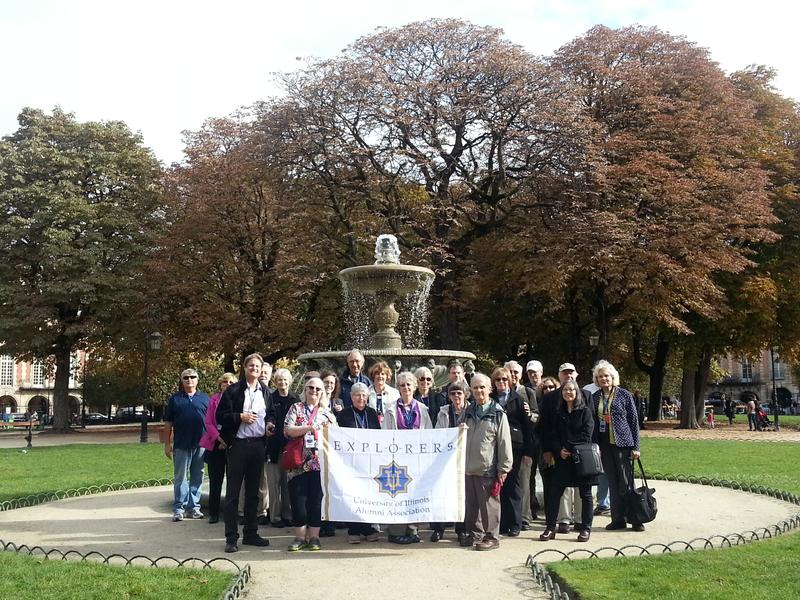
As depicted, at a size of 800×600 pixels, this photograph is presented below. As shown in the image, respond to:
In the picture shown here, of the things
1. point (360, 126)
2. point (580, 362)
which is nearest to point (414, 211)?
point (360, 126)

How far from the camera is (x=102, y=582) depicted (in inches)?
267

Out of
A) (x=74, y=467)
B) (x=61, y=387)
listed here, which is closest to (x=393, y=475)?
(x=74, y=467)

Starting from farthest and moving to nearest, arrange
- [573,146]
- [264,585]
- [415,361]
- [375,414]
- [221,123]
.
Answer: [221,123]
[573,146]
[415,361]
[375,414]
[264,585]

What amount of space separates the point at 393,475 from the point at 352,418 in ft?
2.45

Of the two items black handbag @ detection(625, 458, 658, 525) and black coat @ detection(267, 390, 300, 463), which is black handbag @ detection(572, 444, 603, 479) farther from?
black coat @ detection(267, 390, 300, 463)

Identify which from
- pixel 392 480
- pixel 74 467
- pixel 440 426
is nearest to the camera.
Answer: pixel 392 480

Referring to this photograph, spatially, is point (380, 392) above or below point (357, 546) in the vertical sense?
above

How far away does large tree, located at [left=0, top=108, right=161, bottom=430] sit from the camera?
37344mm

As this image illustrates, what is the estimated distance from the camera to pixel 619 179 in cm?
2986

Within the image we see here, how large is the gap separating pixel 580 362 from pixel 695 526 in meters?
28.4

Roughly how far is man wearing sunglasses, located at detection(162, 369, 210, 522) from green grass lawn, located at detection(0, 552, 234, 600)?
293 centimetres

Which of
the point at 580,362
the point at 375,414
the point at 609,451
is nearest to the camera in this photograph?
the point at 375,414

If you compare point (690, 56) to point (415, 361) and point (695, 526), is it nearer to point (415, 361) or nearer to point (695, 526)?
point (415, 361)

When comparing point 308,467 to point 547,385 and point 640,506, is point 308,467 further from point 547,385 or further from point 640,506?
point 640,506
